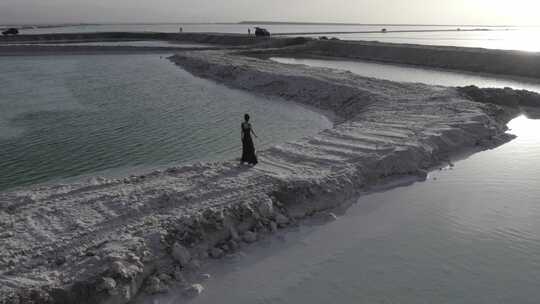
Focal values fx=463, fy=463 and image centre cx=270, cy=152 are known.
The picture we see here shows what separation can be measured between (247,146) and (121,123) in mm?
8086

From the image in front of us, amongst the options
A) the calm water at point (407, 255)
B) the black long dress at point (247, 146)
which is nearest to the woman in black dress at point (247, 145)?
the black long dress at point (247, 146)

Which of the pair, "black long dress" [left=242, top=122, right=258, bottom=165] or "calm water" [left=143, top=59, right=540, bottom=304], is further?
"black long dress" [left=242, top=122, right=258, bottom=165]

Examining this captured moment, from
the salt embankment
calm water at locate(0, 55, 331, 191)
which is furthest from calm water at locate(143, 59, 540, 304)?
the salt embankment

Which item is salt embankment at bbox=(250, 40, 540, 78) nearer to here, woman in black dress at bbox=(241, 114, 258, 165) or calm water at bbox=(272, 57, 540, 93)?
calm water at bbox=(272, 57, 540, 93)

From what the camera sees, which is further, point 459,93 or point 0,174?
point 459,93

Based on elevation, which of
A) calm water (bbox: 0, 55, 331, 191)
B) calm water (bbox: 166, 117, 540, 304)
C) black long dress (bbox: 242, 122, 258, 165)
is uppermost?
black long dress (bbox: 242, 122, 258, 165)

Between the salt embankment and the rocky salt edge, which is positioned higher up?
the salt embankment

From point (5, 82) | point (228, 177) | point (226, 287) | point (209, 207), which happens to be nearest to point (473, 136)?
point (228, 177)

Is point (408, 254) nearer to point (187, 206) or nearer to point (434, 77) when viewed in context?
point (187, 206)

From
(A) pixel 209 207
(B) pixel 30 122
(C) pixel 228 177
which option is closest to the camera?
(A) pixel 209 207

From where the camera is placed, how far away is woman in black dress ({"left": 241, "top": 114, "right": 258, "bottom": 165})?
1070 centimetres

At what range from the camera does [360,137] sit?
1327 centimetres

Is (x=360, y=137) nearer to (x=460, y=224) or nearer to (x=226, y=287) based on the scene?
(x=460, y=224)

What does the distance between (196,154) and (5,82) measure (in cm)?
2105
